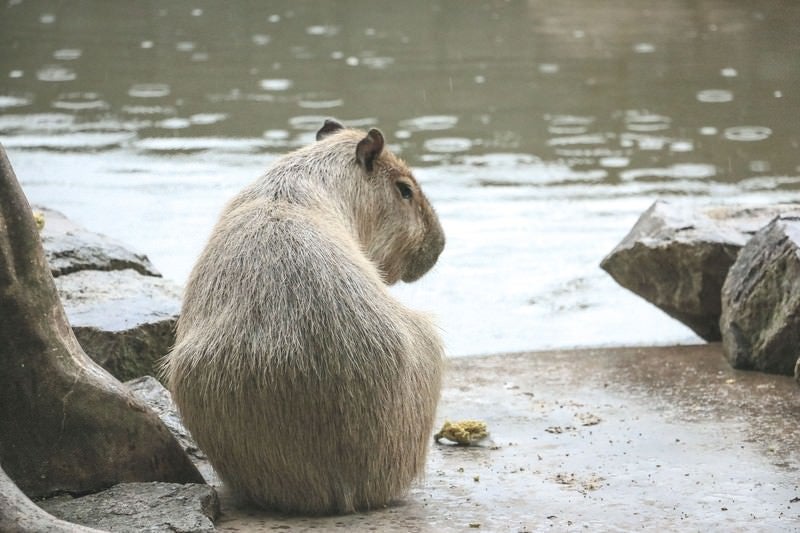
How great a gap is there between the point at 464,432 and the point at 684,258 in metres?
2.05

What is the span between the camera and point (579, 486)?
4.20 m

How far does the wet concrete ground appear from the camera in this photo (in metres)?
3.80

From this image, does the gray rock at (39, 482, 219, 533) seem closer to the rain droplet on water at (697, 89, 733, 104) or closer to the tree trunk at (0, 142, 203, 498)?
the tree trunk at (0, 142, 203, 498)

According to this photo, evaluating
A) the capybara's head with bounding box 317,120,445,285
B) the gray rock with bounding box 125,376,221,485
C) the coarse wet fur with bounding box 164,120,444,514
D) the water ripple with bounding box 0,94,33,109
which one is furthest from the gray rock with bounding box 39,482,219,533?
the water ripple with bounding box 0,94,33,109

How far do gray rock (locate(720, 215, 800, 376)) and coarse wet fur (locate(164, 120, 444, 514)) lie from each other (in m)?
2.20

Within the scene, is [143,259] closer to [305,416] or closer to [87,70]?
[305,416]

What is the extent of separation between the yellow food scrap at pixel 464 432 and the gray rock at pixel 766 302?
5.21 feet

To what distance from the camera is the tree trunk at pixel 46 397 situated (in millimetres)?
3533

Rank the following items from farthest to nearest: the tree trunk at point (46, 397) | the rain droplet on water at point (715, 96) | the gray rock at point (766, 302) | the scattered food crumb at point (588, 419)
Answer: the rain droplet on water at point (715, 96) → the gray rock at point (766, 302) → the scattered food crumb at point (588, 419) → the tree trunk at point (46, 397)

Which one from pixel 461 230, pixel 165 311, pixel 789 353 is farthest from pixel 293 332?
pixel 461 230

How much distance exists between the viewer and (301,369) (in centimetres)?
367

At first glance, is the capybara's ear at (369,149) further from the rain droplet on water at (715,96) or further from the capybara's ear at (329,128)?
the rain droplet on water at (715,96)

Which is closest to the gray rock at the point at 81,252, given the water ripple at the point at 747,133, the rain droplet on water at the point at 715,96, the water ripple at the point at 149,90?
the water ripple at the point at 149,90

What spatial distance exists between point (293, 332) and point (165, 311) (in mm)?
1593
